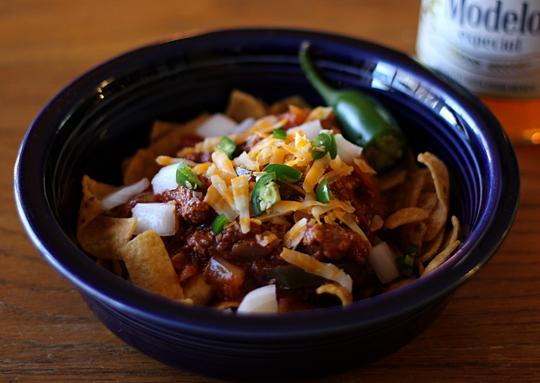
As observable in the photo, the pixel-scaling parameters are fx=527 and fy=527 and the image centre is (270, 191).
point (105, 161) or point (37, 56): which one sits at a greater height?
point (37, 56)

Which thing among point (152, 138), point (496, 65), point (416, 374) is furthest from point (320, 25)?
point (416, 374)

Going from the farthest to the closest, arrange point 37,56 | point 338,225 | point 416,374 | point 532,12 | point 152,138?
1. point 37,56
2. point 152,138
3. point 532,12
4. point 338,225
5. point 416,374

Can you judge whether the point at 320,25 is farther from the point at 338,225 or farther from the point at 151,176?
the point at 338,225

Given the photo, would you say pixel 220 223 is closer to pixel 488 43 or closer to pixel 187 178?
pixel 187 178

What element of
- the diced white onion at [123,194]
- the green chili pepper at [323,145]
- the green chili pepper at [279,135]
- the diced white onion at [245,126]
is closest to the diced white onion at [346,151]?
the green chili pepper at [323,145]

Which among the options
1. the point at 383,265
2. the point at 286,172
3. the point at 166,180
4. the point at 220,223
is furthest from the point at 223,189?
the point at 383,265

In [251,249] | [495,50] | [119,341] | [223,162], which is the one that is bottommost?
[119,341]
